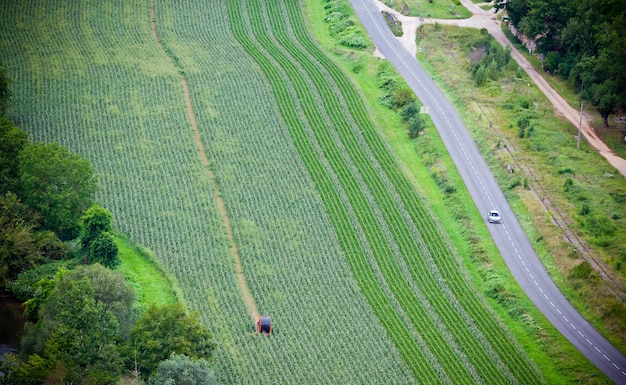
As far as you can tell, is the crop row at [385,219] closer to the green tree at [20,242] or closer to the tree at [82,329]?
the tree at [82,329]

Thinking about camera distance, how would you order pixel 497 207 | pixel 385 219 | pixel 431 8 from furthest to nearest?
pixel 431 8, pixel 497 207, pixel 385 219

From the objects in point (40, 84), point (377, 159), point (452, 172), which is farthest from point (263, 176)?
point (40, 84)

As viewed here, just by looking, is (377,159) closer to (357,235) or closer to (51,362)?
(357,235)

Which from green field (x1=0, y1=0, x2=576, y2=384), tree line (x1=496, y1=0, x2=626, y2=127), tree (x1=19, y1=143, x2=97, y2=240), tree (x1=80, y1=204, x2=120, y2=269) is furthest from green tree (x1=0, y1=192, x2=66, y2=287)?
tree line (x1=496, y1=0, x2=626, y2=127)

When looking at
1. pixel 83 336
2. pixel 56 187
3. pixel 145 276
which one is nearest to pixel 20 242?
pixel 56 187

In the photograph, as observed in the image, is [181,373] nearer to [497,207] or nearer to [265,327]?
[265,327]

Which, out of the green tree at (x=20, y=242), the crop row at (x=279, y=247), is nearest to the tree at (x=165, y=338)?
the crop row at (x=279, y=247)

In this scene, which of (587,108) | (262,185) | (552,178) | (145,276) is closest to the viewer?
(145,276)
